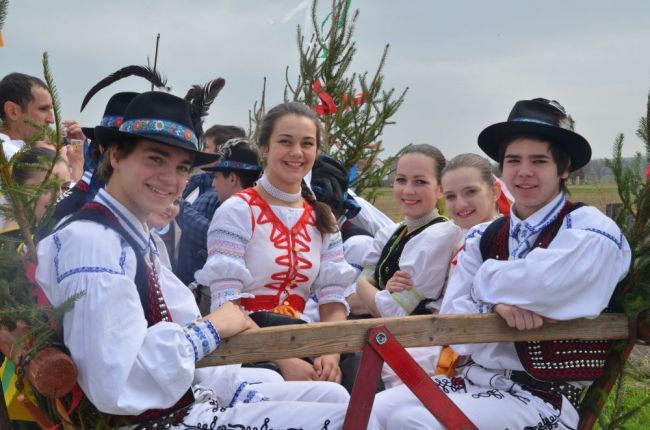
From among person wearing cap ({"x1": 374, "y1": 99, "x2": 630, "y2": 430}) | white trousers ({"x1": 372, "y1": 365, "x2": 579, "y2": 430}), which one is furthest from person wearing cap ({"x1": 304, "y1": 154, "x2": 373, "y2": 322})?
white trousers ({"x1": 372, "y1": 365, "x2": 579, "y2": 430})

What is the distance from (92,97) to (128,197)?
2.29 feet

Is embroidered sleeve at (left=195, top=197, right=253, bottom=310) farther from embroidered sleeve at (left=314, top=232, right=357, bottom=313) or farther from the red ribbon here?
the red ribbon

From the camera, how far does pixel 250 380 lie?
9.55ft

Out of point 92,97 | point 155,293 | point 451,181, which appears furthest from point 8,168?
point 451,181

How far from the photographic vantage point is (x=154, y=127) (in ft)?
7.95

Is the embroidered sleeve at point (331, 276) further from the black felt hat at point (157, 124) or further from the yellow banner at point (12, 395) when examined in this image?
the yellow banner at point (12, 395)

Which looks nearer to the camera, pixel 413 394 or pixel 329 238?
pixel 413 394

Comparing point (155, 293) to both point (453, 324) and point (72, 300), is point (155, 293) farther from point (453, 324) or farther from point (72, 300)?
point (453, 324)

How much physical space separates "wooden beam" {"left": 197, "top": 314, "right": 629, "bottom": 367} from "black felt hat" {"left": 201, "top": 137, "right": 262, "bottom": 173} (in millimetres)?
2471

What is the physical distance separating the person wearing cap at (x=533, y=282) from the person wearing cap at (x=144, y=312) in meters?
0.56

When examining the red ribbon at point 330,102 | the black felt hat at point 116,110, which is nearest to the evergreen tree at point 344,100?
the red ribbon at point 330,102

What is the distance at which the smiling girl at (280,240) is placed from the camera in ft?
11.2

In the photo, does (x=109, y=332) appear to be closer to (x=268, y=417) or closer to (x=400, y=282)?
(x=268, y=417)

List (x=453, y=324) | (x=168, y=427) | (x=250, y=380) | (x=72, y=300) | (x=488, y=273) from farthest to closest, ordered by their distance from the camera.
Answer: (x=250, y=380) < (x=488, y=273) < (x=453, y=324) < (x=168, y=427) < (x=72, y=300)
